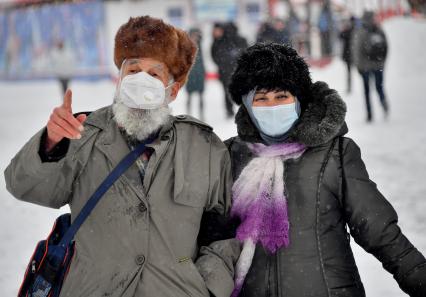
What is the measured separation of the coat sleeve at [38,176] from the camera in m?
2.05

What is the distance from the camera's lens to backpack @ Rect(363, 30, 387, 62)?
975 cm

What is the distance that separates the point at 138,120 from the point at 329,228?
2.96ft

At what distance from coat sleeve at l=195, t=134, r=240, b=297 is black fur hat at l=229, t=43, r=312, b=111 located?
324 mm

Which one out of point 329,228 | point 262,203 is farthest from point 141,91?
point 329,228

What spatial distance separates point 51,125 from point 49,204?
40cm

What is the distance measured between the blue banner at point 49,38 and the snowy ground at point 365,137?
1032 mm

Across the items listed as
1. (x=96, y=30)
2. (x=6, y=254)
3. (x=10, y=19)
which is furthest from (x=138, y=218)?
(x=10, y=19)

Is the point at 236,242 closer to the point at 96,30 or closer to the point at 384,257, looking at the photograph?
the point at 384,257

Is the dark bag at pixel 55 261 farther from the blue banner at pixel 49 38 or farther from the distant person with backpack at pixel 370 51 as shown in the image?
the blue banner at pixel 49 38

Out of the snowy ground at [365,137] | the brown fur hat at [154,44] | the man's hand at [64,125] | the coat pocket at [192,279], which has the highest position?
the brown fur hat at [154,44]

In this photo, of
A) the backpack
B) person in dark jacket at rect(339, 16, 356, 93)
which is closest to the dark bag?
the backpack

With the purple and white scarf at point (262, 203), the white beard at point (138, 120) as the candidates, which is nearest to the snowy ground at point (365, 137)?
the purple and white scarf at point (262, 203)

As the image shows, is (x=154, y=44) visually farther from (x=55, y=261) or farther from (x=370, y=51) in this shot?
(x=370, y=51)

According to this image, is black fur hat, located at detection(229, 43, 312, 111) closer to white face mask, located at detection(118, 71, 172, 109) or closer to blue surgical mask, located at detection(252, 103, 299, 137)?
blue surgical mask, located at detection(252, 103, 299, 137)
